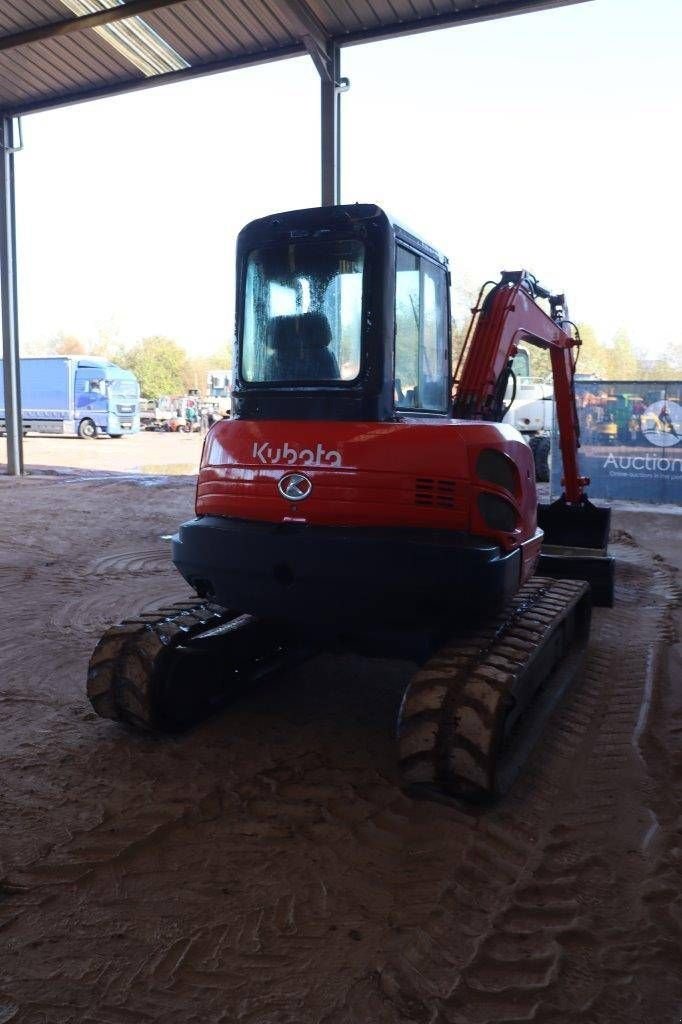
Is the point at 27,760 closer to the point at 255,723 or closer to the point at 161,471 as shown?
the point at 255,723

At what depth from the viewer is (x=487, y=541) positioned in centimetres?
406

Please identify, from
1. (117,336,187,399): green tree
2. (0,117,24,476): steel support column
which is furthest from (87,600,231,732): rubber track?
(117,336,187,399): green tree

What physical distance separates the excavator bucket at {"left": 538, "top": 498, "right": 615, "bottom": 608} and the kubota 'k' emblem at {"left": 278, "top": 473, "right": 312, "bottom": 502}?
394cm

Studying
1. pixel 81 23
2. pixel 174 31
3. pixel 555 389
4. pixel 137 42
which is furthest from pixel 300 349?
pixel 137 42

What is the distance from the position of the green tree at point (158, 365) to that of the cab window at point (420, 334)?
229ft

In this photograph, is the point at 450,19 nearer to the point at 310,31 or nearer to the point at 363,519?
the point at 310,31

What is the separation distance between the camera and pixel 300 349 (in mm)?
4383

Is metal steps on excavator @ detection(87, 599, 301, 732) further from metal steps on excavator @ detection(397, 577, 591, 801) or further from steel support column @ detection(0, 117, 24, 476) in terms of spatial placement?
steel support column @ detection(0, 117, 24, 476)

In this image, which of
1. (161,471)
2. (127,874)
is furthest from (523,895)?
(161,471)

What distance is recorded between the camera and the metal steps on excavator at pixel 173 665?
441 cm

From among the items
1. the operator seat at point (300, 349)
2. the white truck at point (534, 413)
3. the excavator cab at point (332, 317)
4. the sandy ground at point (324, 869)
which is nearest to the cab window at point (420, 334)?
the excavator cab at point (332, 317)

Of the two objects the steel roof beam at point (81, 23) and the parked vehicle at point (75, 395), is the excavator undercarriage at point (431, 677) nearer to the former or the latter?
the steel roof beam at point (81, 23)

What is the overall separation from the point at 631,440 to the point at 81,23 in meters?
10.6

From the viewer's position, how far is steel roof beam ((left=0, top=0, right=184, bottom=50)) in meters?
11.6
